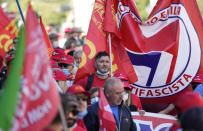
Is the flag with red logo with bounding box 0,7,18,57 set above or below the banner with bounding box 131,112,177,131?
above

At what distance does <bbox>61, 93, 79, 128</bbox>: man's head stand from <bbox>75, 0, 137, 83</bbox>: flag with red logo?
2953 mm

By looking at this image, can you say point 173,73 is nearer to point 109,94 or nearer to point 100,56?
point 100,56

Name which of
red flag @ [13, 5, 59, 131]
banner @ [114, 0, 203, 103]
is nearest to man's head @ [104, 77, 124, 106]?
banner @ [114, 0, 203, 103]

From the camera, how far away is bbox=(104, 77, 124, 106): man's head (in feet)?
18.7

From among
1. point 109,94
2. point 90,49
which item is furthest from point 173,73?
point 109,94

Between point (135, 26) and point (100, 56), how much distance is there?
3.34 feet

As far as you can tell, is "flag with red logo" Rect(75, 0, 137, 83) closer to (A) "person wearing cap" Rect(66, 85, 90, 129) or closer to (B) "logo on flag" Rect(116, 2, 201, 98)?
(B) "logo on flag" Rect(116, 2, 201, 98)

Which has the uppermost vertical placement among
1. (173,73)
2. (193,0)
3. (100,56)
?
(193,0)

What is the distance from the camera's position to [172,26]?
7539 millimetres

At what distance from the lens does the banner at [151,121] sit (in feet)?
20.4

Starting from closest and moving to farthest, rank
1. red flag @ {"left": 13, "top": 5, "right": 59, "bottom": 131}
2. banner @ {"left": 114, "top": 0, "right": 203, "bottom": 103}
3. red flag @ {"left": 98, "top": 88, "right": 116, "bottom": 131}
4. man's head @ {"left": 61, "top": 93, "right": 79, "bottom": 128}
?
1. red flag @ {"left": 13, "top": 5, "right": 59, "bottom": 131}
2. man's head @ {"left": 61, "top": 93, "right": 79, "bottom": 128}
3. red flag @ {"left": 98, "top": 88, "right": 116, "bottom": 131}
4. banner @ {"left": 114, "top": 0, "right": 203, "bottom": 103}

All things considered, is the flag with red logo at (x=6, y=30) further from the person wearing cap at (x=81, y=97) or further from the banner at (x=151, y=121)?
the person wearing cap at (x=81, y=97)

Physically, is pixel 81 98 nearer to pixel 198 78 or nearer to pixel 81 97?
pixel 81 97

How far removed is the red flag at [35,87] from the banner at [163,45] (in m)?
3.87
